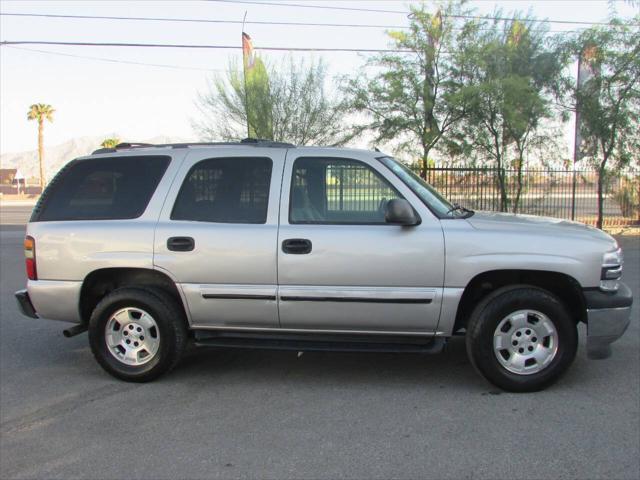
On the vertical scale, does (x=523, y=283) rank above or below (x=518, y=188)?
below

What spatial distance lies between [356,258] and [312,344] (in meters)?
0.79

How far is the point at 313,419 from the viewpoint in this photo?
3.93m

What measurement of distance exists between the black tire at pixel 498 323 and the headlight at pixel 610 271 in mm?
350

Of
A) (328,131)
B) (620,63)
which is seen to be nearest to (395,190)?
(620,63)

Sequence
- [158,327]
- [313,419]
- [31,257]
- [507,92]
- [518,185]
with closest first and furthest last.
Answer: [313,419], [158,327], [31,257], [507,92], [518,185]

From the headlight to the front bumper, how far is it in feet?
0.17

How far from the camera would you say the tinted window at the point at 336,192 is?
450 cm

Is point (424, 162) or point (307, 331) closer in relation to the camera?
point (307, 331)

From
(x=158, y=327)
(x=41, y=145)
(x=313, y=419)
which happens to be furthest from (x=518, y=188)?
(x=41, y=145)

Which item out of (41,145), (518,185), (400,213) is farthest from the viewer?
(41,145)

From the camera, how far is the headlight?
4246 mm

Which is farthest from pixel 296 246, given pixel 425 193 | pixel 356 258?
pixel 425 193

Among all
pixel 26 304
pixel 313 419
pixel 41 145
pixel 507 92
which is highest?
pixel 41 145

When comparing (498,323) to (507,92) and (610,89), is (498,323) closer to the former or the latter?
(507,92)
